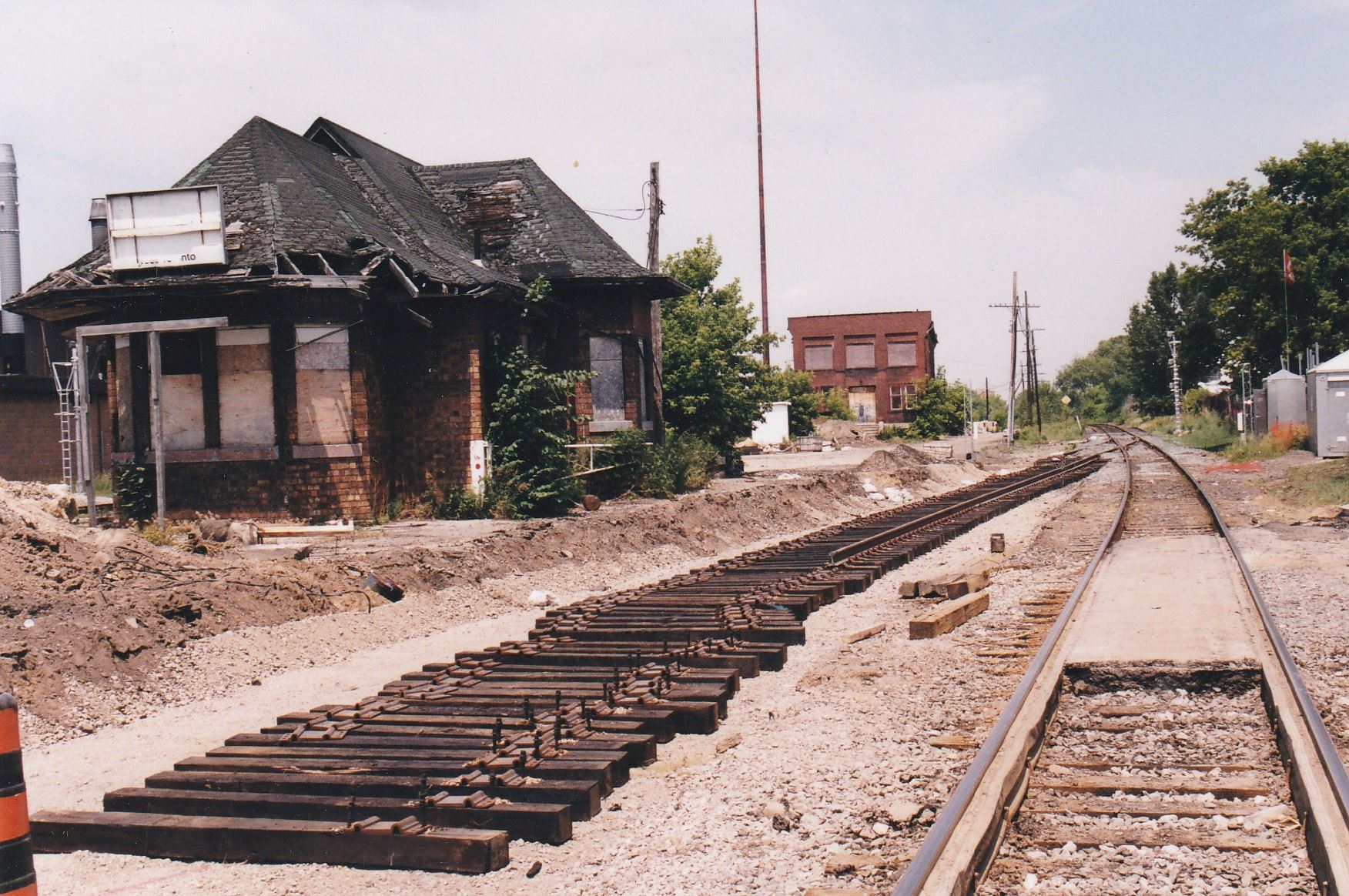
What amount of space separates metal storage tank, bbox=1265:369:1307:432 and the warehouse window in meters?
25.1

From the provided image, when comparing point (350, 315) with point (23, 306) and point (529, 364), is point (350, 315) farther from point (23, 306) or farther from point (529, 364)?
point (23, 306)

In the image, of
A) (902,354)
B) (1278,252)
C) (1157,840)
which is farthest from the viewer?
(902,354)

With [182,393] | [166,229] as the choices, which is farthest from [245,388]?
[166,229]

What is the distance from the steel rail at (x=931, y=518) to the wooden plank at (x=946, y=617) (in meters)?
3.11

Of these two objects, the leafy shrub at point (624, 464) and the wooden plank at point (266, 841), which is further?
the leafy shrub at point (624, 464)

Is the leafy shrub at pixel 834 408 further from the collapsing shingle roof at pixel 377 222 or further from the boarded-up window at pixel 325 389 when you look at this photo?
the boarded-up window at pixel 325 389

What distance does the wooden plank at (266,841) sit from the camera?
4.78 m

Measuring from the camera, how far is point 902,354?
262 feet

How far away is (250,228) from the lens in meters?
17.3

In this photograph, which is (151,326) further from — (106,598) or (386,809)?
(386,809)

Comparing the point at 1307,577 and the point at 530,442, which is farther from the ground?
the point at 530,442

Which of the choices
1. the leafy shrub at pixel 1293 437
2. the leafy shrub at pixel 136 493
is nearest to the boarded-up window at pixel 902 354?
the leafy shrub at pixel 1293 437

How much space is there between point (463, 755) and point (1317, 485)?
72.1ft

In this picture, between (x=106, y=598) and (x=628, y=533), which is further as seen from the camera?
(x=628, y=533)
